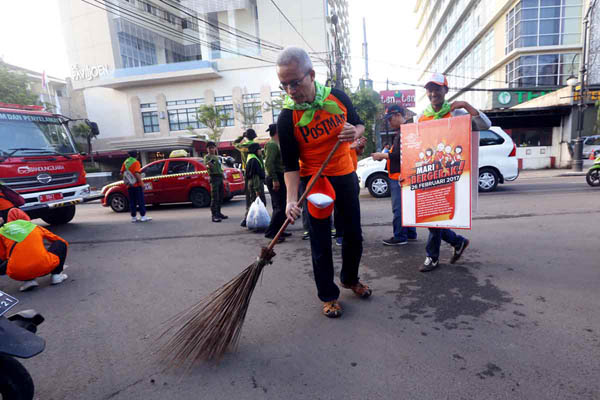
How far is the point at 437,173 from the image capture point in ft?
10.7

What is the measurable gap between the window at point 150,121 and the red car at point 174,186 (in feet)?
75.2

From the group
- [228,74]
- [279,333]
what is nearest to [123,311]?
[279,333]

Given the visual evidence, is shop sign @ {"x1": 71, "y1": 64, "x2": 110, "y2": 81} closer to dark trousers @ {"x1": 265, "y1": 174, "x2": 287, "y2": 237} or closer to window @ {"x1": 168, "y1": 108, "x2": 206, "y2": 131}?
window @ {"x1": 168, "y1": 108, "x2": 206, "y2": 131}

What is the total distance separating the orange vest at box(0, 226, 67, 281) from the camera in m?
3.42

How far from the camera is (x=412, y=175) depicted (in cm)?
342

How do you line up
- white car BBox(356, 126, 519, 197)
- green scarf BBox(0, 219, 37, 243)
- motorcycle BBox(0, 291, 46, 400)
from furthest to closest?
white car BBox(356, 126, 519, 197) → green scarf BBox(0, 219, 37, 243) → motorcycle BBox(0, 291, 46, 400)

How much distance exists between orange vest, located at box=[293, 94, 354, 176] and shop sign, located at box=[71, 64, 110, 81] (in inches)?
1316

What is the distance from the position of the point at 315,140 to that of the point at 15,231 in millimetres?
3274

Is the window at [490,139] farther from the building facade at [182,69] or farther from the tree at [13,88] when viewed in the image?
the tree at [13,88]

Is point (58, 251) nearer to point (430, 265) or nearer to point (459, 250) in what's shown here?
point (430, 265)

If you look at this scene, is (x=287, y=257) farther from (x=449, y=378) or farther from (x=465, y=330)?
(x=449, y=378)

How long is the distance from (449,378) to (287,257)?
8.79ft

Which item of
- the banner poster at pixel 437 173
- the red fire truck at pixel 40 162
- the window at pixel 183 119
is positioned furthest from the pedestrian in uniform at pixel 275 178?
the window at pixel 183 119

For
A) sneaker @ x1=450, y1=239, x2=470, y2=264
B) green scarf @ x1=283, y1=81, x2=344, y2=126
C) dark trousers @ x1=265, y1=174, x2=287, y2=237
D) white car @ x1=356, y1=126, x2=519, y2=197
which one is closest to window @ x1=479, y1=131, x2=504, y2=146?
white car @ x1=356, y1=126, x2=519, y2=197
